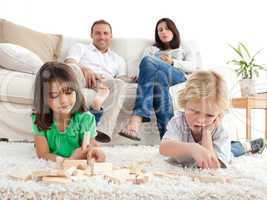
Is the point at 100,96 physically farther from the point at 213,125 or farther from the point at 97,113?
the point at 213,125

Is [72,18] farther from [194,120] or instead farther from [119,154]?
[194,120]

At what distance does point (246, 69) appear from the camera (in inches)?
116

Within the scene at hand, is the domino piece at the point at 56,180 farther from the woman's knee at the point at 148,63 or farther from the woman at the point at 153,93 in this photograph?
the woman's knee at the point at 148,63

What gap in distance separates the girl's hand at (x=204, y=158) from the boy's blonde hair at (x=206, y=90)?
0.57ft

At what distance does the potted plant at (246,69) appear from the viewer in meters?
2.78

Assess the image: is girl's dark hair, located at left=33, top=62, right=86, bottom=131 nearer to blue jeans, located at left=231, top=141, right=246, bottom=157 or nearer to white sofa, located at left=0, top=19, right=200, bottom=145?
white sofa, located at left=0, top=19, right=200, bottom=145

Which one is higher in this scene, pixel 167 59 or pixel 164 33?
pixel 164 33

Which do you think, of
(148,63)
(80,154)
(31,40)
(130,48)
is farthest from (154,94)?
(31,40)

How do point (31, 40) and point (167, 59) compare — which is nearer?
point (167, 59)

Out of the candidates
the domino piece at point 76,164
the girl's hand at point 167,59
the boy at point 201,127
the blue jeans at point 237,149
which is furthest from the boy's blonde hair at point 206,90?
the girl's hand at point 167,59

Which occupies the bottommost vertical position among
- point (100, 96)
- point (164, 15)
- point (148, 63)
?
point (100, 96)

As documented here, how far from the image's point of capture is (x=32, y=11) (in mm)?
3119

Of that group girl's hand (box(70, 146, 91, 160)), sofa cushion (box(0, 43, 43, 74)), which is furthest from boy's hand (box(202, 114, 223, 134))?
sofa cushion (box(0, 43, 43, 74))

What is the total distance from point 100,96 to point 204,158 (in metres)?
0.81
